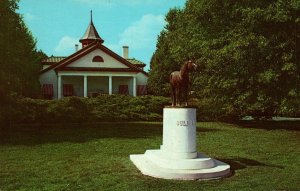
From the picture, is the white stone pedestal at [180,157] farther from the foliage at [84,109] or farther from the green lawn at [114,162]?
the foliage at [84,109]

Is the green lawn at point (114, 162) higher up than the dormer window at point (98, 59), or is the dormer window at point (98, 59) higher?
the dormer window at point (98, 59)

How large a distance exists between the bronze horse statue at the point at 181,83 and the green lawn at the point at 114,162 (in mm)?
2214

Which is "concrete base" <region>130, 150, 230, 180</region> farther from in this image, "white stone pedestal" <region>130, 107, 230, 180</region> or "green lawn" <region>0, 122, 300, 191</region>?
"green lawn" <region>0, 122, 300, 191</region>

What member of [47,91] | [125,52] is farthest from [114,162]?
[125,52]

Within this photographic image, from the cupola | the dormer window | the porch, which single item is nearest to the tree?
the dormer window

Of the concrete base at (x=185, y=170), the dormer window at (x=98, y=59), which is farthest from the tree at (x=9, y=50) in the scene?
the dormer window at (x=98, y=59)

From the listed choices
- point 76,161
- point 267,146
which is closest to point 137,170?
point 76,161

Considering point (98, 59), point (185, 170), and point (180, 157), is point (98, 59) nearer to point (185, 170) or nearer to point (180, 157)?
point (180, 157)

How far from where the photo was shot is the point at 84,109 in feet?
88.8

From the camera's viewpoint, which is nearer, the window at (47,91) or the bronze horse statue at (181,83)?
the bronze horse statue at (181,83)

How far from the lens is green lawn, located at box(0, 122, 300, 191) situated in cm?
877

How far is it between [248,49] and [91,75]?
89.1 feet

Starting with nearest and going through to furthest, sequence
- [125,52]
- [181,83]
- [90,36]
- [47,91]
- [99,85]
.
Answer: [181,83] → [47,91] → [99,85] → [90,36] → [125,52]

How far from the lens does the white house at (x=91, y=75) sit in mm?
42719
